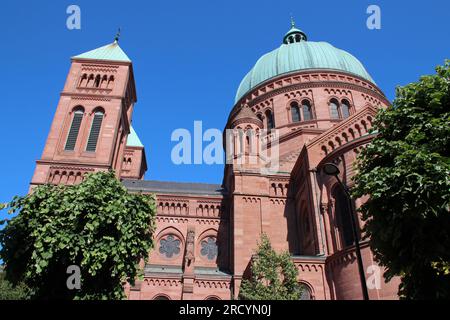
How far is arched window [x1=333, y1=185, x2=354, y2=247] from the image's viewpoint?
732 inches

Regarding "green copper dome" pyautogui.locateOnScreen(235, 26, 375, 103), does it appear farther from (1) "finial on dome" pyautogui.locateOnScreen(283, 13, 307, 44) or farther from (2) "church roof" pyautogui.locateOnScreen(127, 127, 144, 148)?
(2) "church roof" pyautogui.locateOnScreen(127, 127, 144, 148)

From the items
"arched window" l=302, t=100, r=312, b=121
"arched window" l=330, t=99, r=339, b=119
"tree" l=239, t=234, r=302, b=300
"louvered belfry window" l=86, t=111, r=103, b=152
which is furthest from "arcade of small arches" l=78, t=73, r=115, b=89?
"tree" l=239, t=234, r=302, b=300

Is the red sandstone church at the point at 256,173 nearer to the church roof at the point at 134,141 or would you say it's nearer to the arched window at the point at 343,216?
the arched window at the point at 343,216

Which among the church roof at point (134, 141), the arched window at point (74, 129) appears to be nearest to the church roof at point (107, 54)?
the arched window at point (74, 129)

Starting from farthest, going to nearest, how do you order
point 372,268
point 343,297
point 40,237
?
point 343,297 < point 372,268 < point 40,237

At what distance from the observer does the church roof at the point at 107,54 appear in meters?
35.0

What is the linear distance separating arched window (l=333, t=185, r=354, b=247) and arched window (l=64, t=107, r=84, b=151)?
2259cm

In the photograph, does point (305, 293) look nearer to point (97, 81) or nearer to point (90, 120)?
point (90, 120)

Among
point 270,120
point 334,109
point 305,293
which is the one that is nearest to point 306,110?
point 334,109

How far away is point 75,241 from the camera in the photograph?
36.1ft
